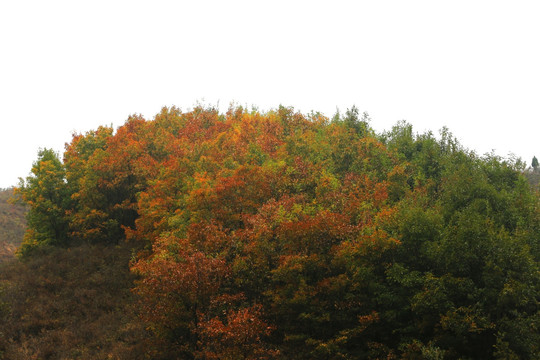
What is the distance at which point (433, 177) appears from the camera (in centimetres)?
4978

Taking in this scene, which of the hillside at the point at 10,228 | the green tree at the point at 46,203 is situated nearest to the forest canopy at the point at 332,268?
the green tree at the point at 46,203

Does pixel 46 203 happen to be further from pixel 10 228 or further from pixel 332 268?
pixel 332 268

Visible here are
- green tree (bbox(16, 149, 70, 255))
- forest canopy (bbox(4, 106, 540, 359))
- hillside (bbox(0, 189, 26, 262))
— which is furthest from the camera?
hillside (bbox(0, 189, 26, 262))

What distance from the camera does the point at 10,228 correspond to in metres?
76.9

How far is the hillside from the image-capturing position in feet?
215

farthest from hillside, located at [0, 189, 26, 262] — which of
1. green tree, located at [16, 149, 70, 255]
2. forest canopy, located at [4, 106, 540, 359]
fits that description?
forest canopy, located at [4, 106, 540, 359]

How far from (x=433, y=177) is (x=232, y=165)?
26.2m

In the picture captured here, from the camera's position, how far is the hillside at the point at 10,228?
215ft

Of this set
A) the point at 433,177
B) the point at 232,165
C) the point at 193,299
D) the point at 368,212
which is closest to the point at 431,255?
the point at 368,212

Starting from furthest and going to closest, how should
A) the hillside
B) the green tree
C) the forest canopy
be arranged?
the hillside, the green tree, the forest canopy

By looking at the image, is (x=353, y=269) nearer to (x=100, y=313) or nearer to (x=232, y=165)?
(x=232, y=165)

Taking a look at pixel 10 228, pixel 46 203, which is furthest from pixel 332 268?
pixel 10 228

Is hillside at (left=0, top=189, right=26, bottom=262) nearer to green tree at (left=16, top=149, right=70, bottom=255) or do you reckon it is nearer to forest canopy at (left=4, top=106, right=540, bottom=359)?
green tree at (left=16, top=149, right=70, bottom=255)

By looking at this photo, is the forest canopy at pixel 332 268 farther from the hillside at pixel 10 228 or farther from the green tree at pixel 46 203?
the hillside at pixel 10 228
